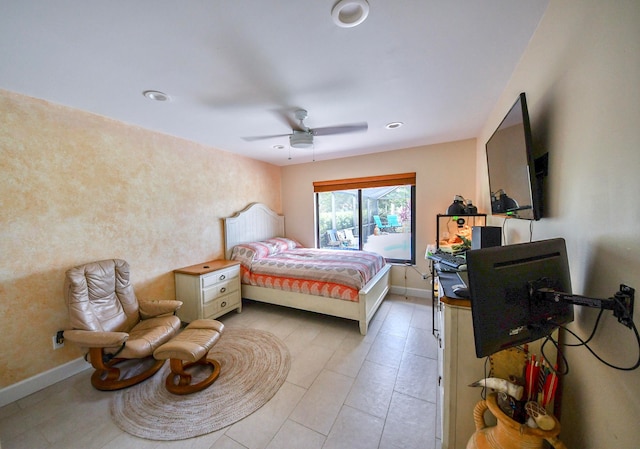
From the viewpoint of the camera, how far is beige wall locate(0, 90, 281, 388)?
180 cm

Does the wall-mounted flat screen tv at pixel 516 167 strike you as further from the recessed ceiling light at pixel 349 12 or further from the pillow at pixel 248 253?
the pillow at pixel 248 253

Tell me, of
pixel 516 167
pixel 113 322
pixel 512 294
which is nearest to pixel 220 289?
pixel 113 322

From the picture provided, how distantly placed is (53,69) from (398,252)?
431 centimetres

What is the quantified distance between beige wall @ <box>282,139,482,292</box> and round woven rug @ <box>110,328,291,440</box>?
2528 millimetres

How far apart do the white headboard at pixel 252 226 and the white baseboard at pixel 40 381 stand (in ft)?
6.10

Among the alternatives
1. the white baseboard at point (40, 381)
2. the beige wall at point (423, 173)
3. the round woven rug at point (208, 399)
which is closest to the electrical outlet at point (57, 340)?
the white baseboard at point (40, 381)

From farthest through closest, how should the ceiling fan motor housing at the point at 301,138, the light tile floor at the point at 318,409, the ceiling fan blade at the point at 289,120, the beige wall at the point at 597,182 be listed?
the ceiling fan motor housing at the point at 301,138
the ceiling fan blade at the point at 289,120
the light tile floor at the point at 318,409
the beige wall at the point at 597,182

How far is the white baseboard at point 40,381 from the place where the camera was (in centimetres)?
176

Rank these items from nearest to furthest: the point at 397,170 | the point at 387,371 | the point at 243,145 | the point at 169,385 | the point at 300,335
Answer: the point at 169,385, the point at 387,371, the point at 300,335, the point at 243,145, the point at 397,170

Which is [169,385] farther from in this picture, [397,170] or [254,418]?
[397,170]

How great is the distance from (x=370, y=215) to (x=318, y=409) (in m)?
3.20

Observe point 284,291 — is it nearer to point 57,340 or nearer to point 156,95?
point 57,340

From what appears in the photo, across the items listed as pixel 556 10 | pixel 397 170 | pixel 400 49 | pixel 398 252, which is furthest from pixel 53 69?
pixel 398 252

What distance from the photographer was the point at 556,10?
1.08 m
